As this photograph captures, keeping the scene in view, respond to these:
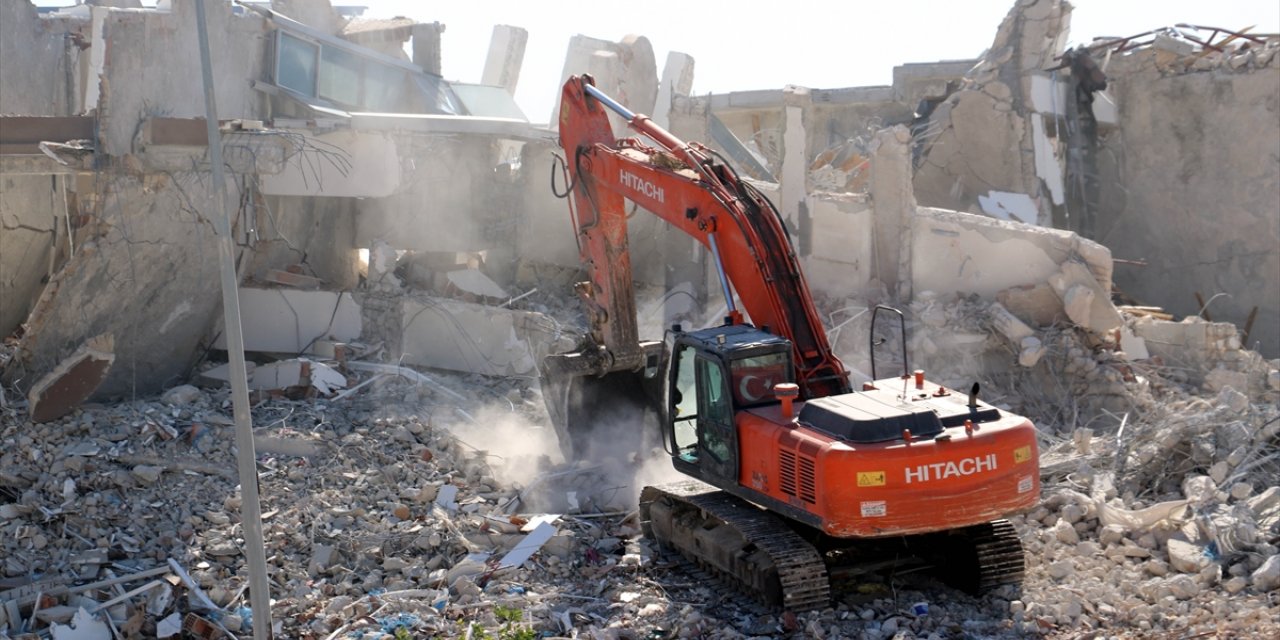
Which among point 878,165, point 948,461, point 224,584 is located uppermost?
point 878,165

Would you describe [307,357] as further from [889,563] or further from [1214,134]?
[1214,134]

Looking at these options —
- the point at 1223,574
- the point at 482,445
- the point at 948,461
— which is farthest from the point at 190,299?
the point at 1223,574

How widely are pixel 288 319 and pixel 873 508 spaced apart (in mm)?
8557

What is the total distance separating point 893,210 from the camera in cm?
1465

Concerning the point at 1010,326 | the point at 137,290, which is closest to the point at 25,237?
the point at 137,290

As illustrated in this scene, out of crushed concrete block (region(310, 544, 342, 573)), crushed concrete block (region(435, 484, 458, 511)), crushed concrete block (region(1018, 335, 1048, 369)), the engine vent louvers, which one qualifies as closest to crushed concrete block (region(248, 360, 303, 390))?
crushed concrete block (region(435, 484, 458, 511))

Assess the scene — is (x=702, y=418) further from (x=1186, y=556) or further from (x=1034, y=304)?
(x=1034, y=304)

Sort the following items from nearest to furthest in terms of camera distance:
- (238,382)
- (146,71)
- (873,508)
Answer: (238,382), (873,508), (146,71)

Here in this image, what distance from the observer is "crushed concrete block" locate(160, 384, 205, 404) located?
40.7 ft

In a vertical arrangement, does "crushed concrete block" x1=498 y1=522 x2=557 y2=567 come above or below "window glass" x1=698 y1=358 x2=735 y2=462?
below

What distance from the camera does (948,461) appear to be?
8.08 metres

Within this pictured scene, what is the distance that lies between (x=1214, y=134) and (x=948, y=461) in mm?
11852

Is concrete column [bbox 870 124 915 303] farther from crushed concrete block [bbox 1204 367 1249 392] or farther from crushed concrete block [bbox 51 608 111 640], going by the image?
crushed concrete block [bbox 51 608 111 640]

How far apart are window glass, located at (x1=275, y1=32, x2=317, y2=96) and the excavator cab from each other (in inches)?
338
